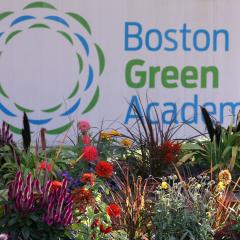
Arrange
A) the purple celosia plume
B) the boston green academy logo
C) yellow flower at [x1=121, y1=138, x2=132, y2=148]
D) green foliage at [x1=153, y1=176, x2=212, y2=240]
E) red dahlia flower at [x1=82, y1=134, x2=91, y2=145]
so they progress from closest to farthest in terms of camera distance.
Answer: the purple celosia plume < green foliage at [x1=153, y1=176, x2=212, y2=240] < red dahlia flower at [x1=82, y1=134, x2=91, y2=145] < yellow flower at [x1=121, y1=138, x2=132, y2=148] < the boston green academy logo

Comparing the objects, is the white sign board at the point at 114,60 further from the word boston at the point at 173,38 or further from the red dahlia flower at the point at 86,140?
the red dahlia flower at the point at 86,140

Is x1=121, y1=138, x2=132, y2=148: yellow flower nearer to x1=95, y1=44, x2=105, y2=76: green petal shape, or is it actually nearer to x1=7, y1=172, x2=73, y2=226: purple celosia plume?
x1=7, y1=172, x2=73, y2=226: purple celosia plume

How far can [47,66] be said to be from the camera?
8742 mm

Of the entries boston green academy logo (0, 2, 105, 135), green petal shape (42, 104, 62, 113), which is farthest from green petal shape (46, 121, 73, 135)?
green petal shape (42, 104, 62, 113)

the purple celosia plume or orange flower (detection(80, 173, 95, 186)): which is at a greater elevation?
orange flower (detection(80, 173, 95, 186))

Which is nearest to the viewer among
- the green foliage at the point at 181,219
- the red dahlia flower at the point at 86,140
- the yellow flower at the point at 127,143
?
the green foliage at the point at 181,219

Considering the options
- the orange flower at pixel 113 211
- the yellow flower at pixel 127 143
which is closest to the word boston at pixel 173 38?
the yellow flower at pixel 127 143

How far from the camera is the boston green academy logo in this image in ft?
28.5

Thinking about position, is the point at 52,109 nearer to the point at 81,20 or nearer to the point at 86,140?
the point at 81,20

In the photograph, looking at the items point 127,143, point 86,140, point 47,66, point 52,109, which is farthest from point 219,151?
point 47,66

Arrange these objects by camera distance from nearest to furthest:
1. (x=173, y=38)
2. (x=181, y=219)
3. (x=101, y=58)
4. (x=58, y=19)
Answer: (x=181, y=219), (x=58, y=19), (x=101, y=58), (x=173, y=38)

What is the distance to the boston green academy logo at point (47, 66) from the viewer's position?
28.5 feet

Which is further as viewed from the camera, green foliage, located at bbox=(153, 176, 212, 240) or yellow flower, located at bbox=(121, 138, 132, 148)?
yellow flower, located at bbox=(121, 138, 132, 148)

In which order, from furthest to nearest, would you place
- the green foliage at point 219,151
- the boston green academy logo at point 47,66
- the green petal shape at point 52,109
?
the green petal shape at point 52,109
the boston green academy logo at point 47,66
the green foliage at point 219,151
